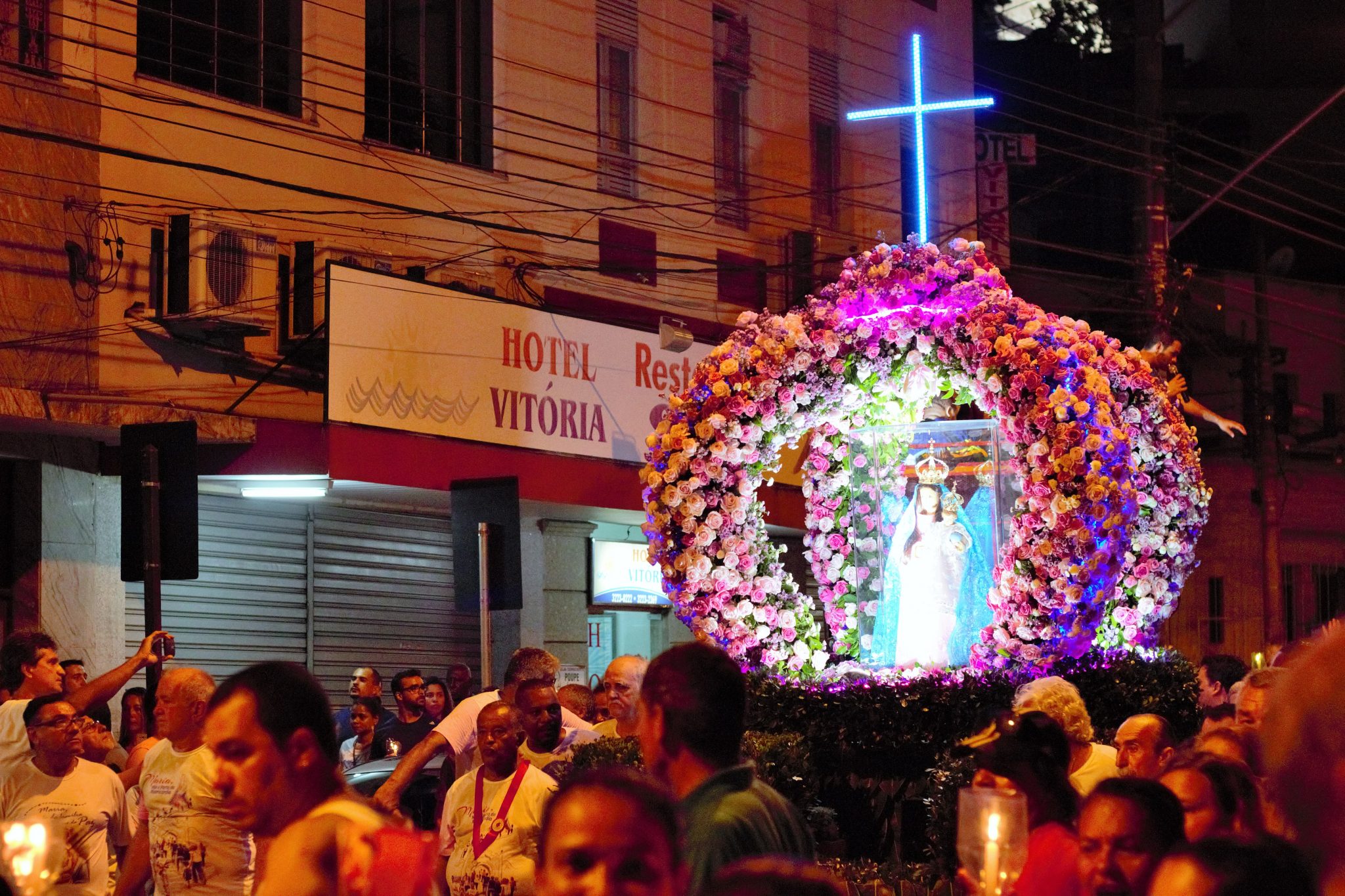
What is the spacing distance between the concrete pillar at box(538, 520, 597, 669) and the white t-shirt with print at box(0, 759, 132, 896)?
39.0ft

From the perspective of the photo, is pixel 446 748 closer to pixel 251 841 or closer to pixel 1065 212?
pixel 251 841

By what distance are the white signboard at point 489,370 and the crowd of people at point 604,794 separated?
6444 millimetres

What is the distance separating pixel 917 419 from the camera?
13.2m

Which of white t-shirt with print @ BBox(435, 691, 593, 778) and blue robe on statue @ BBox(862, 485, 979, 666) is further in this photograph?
blue robe on statue @ BBox(862, 485, 979, 666)

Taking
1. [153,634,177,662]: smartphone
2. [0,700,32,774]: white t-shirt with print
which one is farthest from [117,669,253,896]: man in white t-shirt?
[153,634,177,662]: smartphone

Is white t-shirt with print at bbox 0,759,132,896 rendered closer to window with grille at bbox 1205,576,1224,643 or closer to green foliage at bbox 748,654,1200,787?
green foliage at bbox 748,654,1200,787

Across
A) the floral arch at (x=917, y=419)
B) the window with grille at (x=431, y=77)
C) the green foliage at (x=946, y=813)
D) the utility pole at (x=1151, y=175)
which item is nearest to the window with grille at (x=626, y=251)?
the window with grille at (x=431, y=77)

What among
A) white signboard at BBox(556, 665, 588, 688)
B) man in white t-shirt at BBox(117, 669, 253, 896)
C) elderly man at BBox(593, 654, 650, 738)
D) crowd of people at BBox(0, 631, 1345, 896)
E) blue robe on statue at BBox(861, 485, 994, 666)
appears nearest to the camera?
crowd of people at BBox(0, 631, 1345, 896)

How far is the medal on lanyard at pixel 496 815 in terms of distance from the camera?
25.1 ft

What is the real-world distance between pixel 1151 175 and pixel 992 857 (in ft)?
57.2

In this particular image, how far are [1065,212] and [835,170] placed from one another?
36.1 feet

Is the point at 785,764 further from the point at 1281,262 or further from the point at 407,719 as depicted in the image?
the point at 1281,262

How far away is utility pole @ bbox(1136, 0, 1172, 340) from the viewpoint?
1922cm

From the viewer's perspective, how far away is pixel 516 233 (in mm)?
19922
